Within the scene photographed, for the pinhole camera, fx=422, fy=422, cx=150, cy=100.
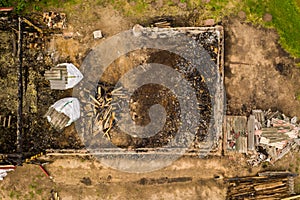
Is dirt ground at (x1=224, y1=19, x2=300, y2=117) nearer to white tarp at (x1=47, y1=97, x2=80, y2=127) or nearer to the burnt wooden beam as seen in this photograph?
white tarp at (x1=47, y1=97, x2=80, y2=127)

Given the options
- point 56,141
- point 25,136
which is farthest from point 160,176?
point 25,136

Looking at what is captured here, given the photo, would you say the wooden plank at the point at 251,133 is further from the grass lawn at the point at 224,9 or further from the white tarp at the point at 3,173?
the white tarp at the point at 3,173

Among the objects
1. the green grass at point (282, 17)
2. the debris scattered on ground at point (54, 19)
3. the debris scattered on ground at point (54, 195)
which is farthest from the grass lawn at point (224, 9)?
the debris scattered on ground at point (54, 195)

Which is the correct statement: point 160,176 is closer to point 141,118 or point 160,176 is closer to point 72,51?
point 141,118

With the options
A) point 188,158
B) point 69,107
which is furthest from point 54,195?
point 188,158

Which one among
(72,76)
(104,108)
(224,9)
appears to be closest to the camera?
(72,76)

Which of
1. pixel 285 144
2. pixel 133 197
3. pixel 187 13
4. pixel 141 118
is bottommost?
pixel 133 197

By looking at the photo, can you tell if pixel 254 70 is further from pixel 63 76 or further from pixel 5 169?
pixel 5 169
